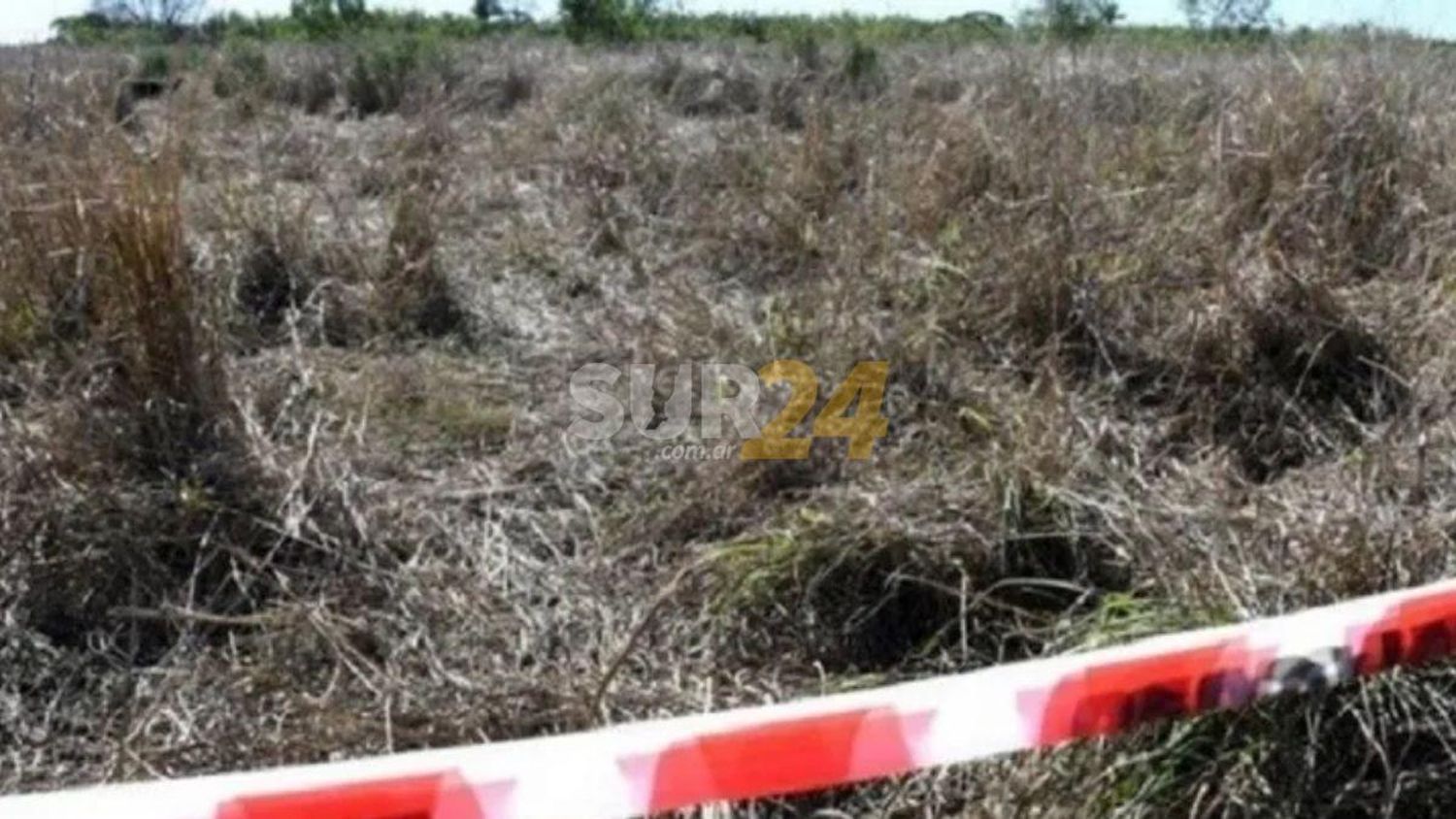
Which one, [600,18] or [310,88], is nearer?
[310,88]

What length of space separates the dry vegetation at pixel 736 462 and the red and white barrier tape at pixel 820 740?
225 mm

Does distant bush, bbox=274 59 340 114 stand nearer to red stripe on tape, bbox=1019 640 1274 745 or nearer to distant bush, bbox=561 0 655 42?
red stripe on tape, bbox=1019 640 1274 745

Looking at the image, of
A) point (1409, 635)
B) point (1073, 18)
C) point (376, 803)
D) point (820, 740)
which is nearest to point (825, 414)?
point (1409, 635)

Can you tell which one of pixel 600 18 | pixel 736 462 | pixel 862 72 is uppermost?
pixel 600 18

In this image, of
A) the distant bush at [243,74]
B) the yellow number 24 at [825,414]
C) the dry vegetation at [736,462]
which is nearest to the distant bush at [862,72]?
the dry vegetation at [736,462]

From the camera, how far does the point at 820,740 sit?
4.48ft

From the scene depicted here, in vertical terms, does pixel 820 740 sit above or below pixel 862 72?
below

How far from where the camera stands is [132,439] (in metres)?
2.67

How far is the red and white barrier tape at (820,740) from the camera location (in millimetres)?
1211

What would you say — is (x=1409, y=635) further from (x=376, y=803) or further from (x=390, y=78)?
(x=390, y=78)

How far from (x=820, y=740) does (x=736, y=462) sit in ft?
4.87

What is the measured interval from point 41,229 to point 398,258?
111 cm

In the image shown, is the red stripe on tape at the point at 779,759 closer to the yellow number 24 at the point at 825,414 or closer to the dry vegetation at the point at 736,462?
the dry vegetation at the point at 736,462

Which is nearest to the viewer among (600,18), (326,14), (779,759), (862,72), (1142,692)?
(779,759)
